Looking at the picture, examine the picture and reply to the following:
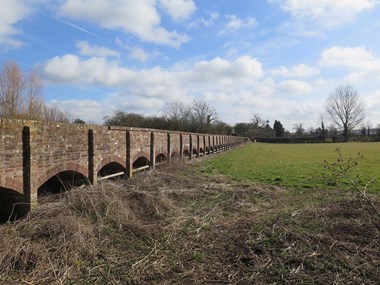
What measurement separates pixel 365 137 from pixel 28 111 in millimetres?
81755

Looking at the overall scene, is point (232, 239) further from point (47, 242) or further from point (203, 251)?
point (47, 242)

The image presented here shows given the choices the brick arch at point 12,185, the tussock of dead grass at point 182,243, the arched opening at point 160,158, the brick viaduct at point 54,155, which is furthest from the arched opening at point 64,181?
the arched opening at point 160,158

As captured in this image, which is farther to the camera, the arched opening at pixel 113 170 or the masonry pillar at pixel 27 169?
the arched opening at pixel 113 170

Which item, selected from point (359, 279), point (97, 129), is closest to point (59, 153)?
point (97, 129)

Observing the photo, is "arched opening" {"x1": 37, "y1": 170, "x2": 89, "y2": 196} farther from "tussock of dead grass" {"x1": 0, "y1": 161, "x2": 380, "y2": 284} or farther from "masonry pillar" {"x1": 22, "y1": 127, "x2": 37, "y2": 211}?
"masonry pillar" {"x1": 22, "y1": 127, "x2": 37, "y2": 211}

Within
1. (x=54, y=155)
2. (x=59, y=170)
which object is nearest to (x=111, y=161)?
(x=59, y=170)

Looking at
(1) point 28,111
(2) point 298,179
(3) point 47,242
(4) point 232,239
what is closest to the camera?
(3) point 47,242

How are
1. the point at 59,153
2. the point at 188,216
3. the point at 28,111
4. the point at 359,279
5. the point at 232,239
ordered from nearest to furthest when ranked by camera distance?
the point at 359,279, the point at 232,239, the point at 188,216, the point at 59,153, the point at 28,111

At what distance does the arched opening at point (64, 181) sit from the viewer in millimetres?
9617

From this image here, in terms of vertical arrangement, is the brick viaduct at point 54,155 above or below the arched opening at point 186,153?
above

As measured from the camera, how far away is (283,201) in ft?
31.5

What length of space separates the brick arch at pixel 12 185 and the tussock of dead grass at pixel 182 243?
1.90 feet

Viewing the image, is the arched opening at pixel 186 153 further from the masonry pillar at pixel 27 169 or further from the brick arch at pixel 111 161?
the masonry pillar at pixel 27 169

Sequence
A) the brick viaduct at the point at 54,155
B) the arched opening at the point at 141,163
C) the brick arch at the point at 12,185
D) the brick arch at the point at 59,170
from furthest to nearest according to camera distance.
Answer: the arched opening at the point at 141,163, the brick arch at the point at 59,170, the brick viaduct at the point at 54,155, the brick arch at the point at 12,185
